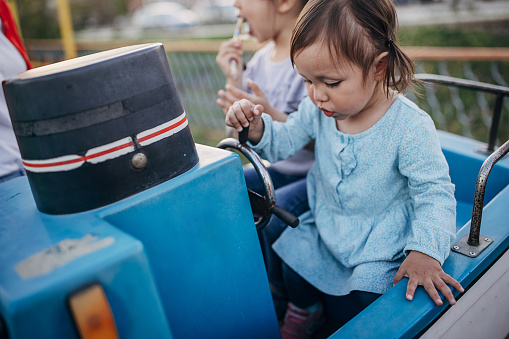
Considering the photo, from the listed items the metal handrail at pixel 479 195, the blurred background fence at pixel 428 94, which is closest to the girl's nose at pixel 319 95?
the metal handrail at pixel 479 195

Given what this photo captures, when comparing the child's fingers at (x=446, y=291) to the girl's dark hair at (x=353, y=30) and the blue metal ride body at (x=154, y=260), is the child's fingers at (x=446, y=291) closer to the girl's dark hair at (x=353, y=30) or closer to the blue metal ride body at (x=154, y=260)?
the blue metal ride body at (x=154, y=260)

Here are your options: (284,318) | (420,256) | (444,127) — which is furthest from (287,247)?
(444,127)

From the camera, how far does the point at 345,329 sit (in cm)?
82

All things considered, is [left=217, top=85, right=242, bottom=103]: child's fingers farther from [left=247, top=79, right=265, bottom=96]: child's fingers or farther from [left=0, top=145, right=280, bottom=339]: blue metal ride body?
[left=0, top=145, right=280, bottom=339]: blue metal ride body

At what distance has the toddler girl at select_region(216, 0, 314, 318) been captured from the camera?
1.39 meters

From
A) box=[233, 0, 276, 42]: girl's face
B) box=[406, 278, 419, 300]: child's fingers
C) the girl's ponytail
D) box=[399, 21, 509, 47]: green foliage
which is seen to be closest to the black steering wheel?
box=[406, 278, 419, 300]: child's fingers

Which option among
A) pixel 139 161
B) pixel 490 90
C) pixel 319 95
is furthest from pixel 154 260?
pixel 490 90

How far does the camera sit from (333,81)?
1.00m

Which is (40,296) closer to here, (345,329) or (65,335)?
(65,335)

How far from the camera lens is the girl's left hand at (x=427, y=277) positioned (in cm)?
90

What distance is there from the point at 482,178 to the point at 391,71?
326 mm

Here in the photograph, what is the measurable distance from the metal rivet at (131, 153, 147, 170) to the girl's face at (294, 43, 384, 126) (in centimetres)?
47

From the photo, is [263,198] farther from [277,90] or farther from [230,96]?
[277,90]

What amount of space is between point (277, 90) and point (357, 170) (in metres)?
0.55
